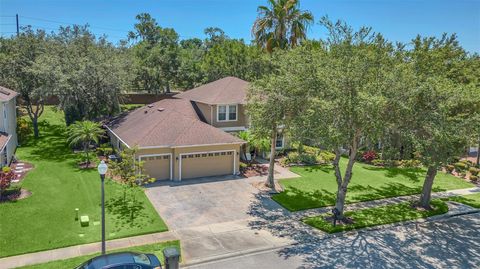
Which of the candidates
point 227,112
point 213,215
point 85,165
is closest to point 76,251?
point 213,215

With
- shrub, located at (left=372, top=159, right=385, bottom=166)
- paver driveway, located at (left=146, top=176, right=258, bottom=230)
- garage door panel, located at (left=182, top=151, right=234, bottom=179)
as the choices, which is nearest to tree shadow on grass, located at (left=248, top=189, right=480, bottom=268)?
paver driveway, located at (left=146, top=176, right=258, bottom=230)

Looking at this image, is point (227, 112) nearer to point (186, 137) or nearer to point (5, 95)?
point (186, 137)

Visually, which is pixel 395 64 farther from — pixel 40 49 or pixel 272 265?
pixel 40 49

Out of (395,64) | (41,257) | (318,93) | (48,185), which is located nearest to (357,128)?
(318,93)

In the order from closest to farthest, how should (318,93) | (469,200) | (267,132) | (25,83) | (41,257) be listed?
(41,257), (318,93), (267,132), (469,200), (25,83)

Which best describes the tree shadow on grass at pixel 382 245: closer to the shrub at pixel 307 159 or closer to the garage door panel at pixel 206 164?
the garage door panel at pixel 206 164

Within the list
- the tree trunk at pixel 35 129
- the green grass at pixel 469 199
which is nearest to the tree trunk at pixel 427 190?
the green grass at pixel 469 199

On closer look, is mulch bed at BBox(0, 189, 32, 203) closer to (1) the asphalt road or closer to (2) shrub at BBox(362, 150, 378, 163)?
(1) the asphalt road
